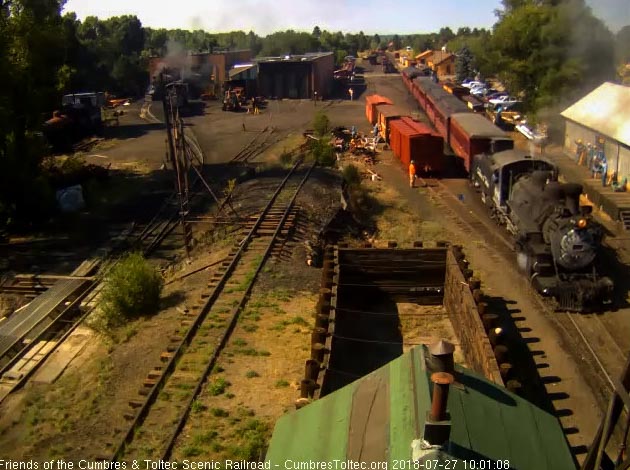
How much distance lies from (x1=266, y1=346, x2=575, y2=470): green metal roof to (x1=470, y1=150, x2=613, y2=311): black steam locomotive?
33.6ft

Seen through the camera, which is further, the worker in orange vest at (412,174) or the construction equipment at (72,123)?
the construction equipment at (72,123)

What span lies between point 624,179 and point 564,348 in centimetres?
1324

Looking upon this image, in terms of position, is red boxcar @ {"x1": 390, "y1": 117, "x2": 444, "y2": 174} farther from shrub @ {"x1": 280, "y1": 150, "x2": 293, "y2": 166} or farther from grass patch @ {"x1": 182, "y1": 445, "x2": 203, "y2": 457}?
grass patch @ {"x1": 182, "y1": 445, "x2": 203, "y2": 457}

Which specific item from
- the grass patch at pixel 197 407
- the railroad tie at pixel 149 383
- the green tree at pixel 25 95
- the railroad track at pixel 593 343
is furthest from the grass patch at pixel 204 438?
the green tree at pixel 25 95

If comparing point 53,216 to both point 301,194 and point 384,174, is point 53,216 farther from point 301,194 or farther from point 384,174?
point 384,174

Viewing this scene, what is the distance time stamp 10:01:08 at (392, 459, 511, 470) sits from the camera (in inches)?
156

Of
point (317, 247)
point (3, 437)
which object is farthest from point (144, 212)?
point (3, 437)

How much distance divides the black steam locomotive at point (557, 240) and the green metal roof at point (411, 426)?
10.2 metres

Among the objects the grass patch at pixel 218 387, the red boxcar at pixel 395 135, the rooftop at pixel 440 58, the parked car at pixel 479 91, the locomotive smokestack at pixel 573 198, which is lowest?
the grass patch at pixel 218 387

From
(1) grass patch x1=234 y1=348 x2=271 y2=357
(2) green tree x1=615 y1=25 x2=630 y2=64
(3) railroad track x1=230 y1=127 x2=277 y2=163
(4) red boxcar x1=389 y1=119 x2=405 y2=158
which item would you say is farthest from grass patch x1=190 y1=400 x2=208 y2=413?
(2) green tree x1=615 y1=25 x2=630 y2=64

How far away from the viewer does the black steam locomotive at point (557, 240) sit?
14.6m

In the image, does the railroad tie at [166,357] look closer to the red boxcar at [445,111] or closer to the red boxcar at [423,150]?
the red boxcar at [423,150]

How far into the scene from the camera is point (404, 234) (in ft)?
66.9

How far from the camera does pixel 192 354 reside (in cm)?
1181
